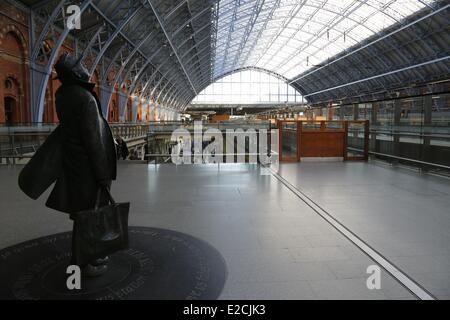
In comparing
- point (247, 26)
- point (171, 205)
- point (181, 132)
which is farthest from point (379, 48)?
point (171, 205)

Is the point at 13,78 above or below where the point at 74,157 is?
above

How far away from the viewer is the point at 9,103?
1595cm

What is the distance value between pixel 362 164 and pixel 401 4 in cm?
2971

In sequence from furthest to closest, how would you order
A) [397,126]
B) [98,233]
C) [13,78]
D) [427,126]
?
[13,78] → [397,126] → [427,126] → [98,233]

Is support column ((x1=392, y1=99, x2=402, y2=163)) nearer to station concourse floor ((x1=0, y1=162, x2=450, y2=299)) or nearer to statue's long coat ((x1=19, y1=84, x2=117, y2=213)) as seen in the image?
station concourse floor ((x1=0, y1=162, x2=450, y2=299))

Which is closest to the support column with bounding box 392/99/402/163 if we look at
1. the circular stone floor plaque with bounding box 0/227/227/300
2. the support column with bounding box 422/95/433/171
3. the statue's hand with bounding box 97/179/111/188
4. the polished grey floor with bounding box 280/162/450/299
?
the polished grey floor with bounding box 280/162/450/299

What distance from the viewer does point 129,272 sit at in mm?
3350

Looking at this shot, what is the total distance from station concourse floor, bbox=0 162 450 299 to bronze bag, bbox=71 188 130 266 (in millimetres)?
1044

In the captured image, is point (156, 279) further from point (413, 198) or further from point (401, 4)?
point (401, 4)

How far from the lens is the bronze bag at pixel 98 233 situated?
2.90 m

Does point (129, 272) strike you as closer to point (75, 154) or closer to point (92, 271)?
point (92, 271)

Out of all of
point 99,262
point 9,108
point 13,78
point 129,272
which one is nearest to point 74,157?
point 99,262

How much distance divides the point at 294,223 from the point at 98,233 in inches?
110

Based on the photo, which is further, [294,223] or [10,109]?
[10,109]
